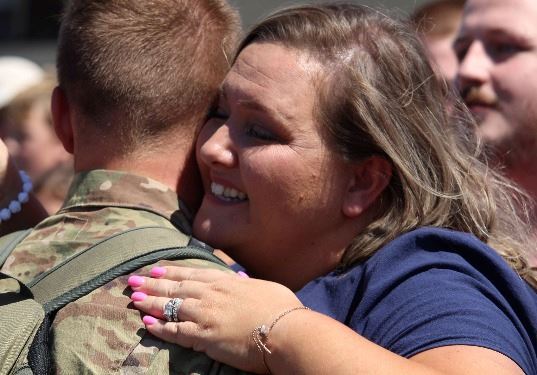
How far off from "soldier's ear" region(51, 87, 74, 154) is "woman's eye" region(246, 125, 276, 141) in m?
0.53

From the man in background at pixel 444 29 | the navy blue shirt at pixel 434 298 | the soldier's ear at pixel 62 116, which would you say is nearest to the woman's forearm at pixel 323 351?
the navy blue shirt at pixel 434 298

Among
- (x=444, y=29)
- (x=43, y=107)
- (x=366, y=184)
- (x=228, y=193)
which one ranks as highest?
(x=366, y=184)

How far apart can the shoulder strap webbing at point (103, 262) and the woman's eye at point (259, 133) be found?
41 cm

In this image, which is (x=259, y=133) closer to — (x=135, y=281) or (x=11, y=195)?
(x=135, y=281)

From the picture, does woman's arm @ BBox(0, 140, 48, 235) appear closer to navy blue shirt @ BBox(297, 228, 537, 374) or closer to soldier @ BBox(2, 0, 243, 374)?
soldier @ BBox(2, 0, 243, 374)

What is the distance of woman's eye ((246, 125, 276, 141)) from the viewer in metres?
2.71

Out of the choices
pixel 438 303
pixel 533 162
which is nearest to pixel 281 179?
pixel 438 303

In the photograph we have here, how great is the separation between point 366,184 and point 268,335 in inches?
25.8

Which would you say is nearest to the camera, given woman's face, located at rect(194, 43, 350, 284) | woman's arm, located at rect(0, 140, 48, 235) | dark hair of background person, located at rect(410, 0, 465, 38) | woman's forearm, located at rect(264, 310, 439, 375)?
woman's forearm, located at rect(264, 310, 439, 375)

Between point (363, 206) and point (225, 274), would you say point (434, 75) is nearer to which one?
point (363, 206)

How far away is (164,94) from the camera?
277cm

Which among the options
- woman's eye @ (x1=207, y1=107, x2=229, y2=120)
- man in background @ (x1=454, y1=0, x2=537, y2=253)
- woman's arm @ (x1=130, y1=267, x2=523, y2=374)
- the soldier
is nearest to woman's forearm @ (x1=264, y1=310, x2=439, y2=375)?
woman's arm @ (x1=130, y1=267, x2=523, y2=374)

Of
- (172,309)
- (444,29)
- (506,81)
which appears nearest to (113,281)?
→ (172,309)

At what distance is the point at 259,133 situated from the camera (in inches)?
107
